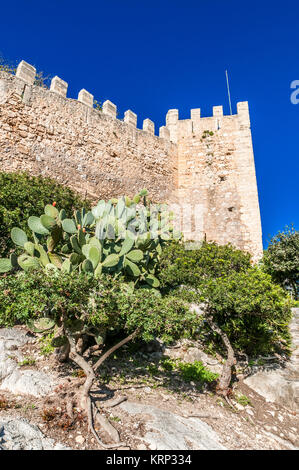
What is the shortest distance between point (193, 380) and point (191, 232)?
296 inches

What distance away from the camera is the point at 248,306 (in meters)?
4.09

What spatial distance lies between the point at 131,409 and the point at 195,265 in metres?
2.93

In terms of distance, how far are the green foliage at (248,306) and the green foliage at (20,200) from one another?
396cm

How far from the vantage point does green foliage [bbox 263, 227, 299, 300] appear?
32.0 feet

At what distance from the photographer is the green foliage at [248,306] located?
4.23 metres

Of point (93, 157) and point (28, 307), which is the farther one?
point (93, 157)

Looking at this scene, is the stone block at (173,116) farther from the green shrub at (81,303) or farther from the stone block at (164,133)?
the green shrub at (81,303)

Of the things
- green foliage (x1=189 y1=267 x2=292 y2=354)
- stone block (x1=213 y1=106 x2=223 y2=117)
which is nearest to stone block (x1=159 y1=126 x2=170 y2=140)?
stone block (x1=213 y1=106 x2=223 y2=117)

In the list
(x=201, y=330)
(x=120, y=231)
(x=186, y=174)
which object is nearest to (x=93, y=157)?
(x=186, y=174)

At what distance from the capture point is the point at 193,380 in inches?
177

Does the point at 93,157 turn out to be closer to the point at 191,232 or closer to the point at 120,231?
the point at 191,232

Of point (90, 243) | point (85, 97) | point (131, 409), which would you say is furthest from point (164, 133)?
point (131, 409)

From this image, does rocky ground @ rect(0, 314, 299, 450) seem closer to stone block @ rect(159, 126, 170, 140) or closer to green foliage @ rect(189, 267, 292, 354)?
green foliage @ rect(189, 267, 292, 354)

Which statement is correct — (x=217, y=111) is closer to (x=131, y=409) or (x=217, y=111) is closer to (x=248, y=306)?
(x=248, y=306)
